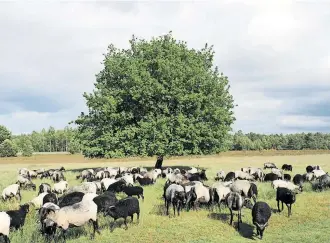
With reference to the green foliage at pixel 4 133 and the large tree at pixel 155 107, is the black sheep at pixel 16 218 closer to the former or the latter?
the large tree at pixel 155 107

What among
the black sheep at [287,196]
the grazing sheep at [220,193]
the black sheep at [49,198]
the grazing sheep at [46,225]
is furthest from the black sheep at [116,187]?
the black sheep at [287,196]

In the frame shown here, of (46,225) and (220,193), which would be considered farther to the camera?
(220,193)

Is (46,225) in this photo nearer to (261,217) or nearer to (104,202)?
(104,202)

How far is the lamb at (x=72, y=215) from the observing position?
574 inches

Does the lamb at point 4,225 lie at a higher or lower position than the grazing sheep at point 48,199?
lower

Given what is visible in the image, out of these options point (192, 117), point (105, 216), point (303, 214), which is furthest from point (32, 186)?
point (303, 214)

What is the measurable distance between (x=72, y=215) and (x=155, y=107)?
25.3 meters

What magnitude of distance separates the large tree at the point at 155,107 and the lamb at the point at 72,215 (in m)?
21.9

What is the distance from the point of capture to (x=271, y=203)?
20.9 metres

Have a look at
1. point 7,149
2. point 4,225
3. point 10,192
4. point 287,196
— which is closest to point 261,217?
point 287,196

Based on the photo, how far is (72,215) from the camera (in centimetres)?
1475

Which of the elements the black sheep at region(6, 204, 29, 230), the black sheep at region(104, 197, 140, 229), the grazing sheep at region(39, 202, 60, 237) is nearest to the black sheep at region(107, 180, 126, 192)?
the black sheep at region(104, 197, 140, 229)

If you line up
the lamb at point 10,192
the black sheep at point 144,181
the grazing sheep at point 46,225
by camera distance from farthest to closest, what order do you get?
the black sheep at point 144,181
the lamb at point 10,192
the grazing sheep at point 46,225

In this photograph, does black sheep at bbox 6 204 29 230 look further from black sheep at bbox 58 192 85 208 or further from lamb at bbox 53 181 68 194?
lamb at bbox 53 181 68 194
